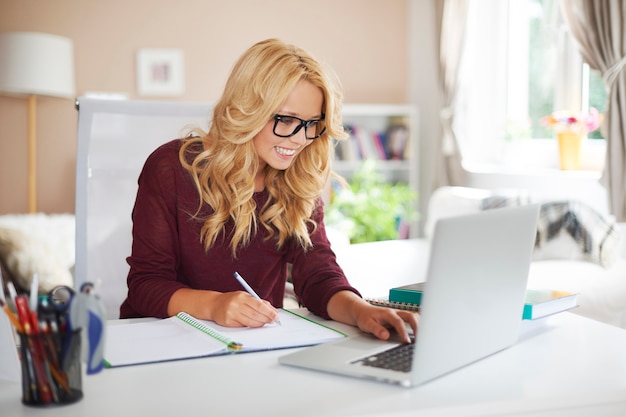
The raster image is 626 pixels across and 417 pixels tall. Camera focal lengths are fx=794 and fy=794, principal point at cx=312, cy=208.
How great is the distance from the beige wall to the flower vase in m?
1.94

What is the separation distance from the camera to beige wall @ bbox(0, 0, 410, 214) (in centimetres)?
514

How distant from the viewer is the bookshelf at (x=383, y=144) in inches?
213

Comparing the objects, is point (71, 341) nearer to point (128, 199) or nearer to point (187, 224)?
point (187, 224)

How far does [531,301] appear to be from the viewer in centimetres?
142

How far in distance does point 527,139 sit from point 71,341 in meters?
4.07

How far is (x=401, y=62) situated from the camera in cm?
590

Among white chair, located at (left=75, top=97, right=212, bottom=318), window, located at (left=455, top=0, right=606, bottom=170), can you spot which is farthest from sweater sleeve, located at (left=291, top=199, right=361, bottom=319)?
window, located at (left=455, top=0, right=606, bottom=170)

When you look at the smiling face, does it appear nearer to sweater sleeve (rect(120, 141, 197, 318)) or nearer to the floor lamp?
sweater sleeve (rect(120, 141, 197, 318))

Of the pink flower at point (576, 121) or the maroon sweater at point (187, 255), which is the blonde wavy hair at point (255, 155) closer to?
the maroon sweater at point (187, 255)

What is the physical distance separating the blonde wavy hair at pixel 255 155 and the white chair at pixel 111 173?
255mm

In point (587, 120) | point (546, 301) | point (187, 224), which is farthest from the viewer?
point (587, 120)

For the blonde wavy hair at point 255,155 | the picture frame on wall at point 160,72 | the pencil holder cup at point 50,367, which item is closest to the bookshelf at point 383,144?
the picture frame on wall at point 160,72

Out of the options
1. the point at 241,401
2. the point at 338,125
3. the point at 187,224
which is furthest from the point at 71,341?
the point at 338,125

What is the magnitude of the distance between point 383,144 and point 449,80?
69 centimetres
